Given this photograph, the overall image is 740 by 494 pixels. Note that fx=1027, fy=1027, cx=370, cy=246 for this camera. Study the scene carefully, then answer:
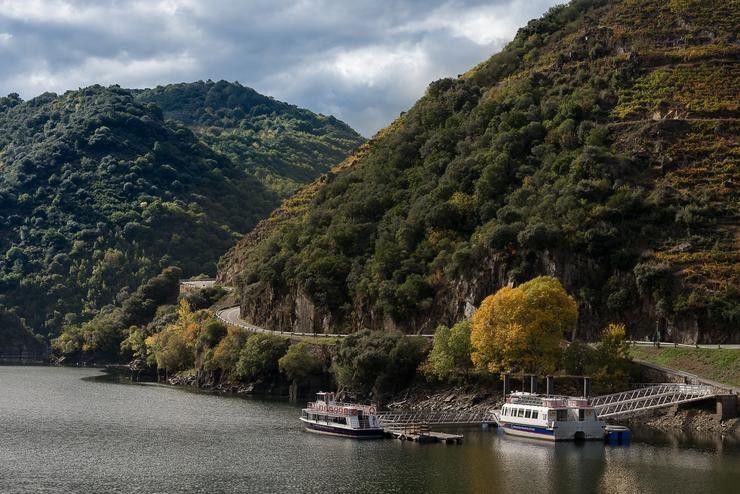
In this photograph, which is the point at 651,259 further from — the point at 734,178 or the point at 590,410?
the point at 590,410

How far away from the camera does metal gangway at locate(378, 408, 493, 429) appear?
10506cm

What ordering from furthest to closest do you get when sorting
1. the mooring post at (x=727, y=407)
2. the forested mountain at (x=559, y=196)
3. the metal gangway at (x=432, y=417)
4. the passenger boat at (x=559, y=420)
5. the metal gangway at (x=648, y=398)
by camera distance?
the forested mountain at (x=559, y=196) < the metal gangway at (x=432, y=417) < the metal gangway at (x=648, y=398) < the mooring post at (x=727, y=407) < the passenger boat at (x=559, y=420)

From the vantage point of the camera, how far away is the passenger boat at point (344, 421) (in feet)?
330

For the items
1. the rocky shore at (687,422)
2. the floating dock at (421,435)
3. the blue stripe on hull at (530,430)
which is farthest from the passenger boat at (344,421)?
the rocky shore at (687,422)

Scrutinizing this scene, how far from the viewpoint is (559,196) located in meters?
136

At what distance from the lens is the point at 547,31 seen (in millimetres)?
192000

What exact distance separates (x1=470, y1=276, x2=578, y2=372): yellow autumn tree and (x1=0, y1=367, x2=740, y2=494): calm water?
37.3 ft

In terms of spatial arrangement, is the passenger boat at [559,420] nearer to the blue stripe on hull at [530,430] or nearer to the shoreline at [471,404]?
the blue stripe on hull at [530,430]

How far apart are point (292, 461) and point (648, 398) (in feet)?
128

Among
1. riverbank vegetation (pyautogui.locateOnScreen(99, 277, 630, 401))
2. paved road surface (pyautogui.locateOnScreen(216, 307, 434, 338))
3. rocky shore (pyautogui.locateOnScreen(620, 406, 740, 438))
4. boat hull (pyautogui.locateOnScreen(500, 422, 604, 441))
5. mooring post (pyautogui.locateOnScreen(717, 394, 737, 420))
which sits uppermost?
paved road surface (pyautogui.locateOnScreen(216, 307, 434, 338))

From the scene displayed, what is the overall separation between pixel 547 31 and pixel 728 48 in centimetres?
4089

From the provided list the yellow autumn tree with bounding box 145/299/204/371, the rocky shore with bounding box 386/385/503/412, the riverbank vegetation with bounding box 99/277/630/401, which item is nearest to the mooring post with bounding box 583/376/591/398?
the riverbank vegetation with bounding box 99/277/630/401

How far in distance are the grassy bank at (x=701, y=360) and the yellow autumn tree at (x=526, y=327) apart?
9.62 meters

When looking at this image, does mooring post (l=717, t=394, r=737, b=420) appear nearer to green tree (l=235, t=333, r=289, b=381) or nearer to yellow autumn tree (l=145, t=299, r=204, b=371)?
green tree (l=235, t=333, r=289, b=381)
